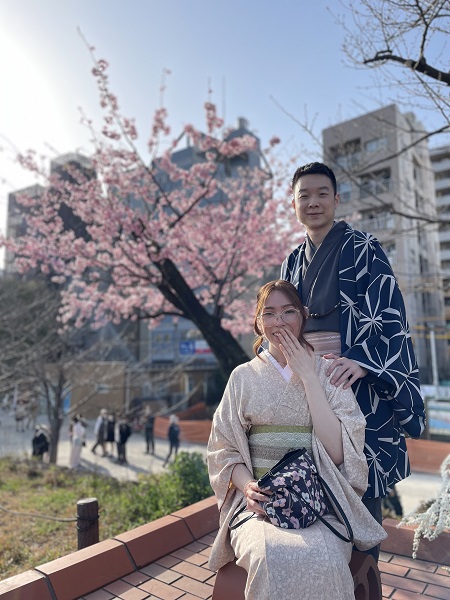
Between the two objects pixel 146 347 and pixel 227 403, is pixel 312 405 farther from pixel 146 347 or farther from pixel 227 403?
pixel 146 347

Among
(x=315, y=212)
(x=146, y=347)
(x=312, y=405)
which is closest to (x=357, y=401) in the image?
(x=312, y=405)

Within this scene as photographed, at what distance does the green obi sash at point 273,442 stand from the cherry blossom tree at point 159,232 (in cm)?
392

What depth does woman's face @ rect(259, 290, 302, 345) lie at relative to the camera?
1908mm

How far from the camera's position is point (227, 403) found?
6.43 feet

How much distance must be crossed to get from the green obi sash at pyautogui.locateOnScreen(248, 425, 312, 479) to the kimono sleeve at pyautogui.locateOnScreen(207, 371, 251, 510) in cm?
4

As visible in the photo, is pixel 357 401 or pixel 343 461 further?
pixel 357 401

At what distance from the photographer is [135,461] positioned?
13406 mm

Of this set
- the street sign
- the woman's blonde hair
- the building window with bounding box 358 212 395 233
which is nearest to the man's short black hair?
the woman's blonde hair

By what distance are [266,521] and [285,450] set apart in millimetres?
298

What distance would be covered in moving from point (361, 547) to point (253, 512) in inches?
18.4

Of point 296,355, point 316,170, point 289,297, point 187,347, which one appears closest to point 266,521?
point 296,355

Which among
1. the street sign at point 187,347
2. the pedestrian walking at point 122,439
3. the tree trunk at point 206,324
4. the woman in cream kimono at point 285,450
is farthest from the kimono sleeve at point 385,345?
the street sign at point 187,347

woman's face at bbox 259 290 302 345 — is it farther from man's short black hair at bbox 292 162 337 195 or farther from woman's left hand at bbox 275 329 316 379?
man's short black hair at bbox 292 162 337 195

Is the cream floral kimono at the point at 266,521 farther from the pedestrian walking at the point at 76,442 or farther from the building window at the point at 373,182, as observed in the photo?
the pedestrian walking at the point at 76,442
